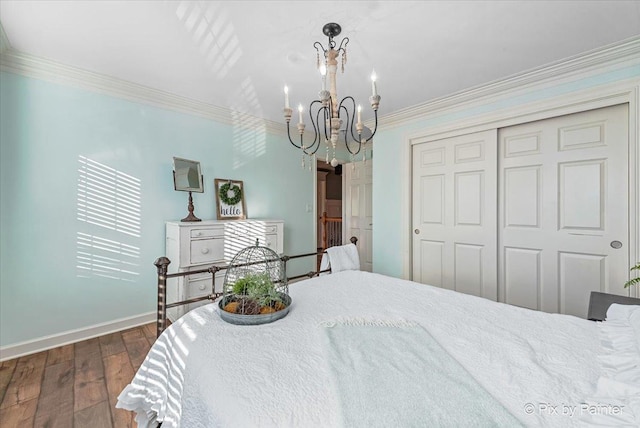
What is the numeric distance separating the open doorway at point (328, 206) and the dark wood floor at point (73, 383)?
315 cm

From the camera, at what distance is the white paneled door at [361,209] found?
4.39 m

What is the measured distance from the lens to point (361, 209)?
448 cm

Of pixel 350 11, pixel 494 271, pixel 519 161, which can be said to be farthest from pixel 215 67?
pixel 494 271

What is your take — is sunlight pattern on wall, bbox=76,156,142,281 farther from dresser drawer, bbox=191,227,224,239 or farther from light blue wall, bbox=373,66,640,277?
light blue wall, bbox=373,66,640,277

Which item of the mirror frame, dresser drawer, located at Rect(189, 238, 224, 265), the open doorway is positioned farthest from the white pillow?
the open doorway

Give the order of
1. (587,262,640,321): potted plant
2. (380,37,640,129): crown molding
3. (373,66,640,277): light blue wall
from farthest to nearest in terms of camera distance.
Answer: (373,66,640,277): light blue wall → (380,37,640,129): crown molding → (587,262,640,321): potted plant

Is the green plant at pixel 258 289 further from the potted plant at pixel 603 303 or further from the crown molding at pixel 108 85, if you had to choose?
the crown molding at pixel 108 85

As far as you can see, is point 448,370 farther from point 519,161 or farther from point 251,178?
point 251,178

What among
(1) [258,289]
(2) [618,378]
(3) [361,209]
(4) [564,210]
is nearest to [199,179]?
(1) [258,289]

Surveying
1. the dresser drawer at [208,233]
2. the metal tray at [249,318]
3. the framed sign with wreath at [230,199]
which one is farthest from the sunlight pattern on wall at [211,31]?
the metal tray at [249,318]

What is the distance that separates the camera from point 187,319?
131 cm

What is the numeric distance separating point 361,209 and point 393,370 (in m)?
3.66

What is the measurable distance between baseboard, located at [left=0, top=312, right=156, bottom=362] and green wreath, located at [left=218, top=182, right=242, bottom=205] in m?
1.40

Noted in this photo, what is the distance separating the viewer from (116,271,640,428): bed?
714 mm
